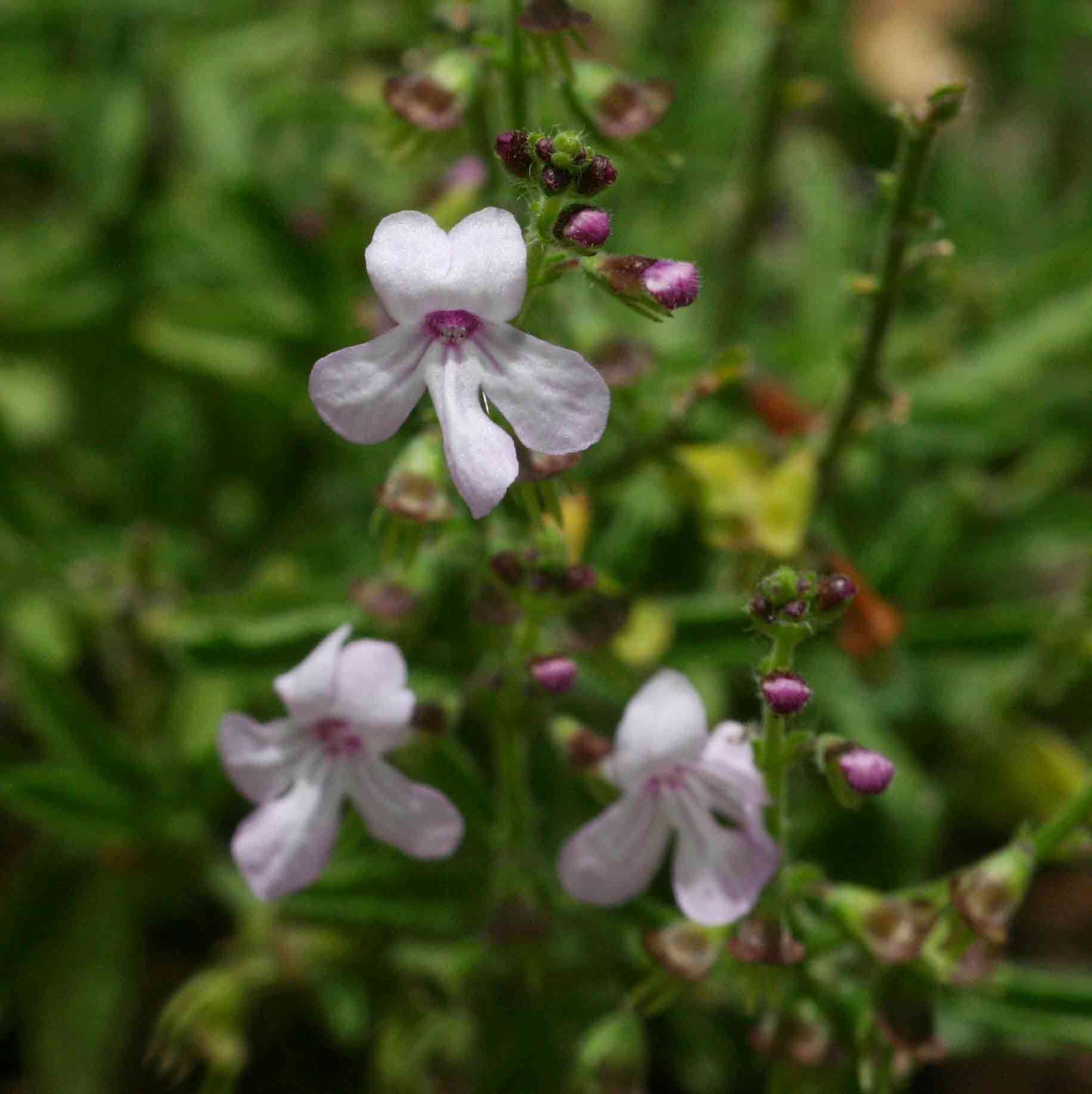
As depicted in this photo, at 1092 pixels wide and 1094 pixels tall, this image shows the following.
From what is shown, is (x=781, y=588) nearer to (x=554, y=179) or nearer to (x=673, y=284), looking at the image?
(x=673, y=284)

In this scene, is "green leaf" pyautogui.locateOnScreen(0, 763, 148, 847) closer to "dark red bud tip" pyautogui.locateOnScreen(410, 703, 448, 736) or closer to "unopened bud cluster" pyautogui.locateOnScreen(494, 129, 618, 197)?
"dark red bud tip" pyautogui.locateOnScreen(410, 703, 448, 736)

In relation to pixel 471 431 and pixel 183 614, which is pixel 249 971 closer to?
pixel 183 614

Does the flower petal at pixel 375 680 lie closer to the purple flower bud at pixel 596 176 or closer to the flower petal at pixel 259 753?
the flower petal at pixel 259 753

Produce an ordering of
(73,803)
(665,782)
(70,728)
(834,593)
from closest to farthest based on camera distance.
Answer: (834,593)
(665,782)
(73,803)
(70,728)

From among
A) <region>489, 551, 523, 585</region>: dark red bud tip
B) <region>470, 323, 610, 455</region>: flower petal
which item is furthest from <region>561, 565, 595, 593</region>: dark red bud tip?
<region>470, 323, 610, 455</region>: flower petal

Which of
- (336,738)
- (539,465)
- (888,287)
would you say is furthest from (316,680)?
(888,287)

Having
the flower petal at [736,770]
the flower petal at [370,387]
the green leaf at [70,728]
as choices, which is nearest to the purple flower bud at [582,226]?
the flower petal at [370,387]

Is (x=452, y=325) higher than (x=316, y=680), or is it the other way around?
(x=452, y=325)
